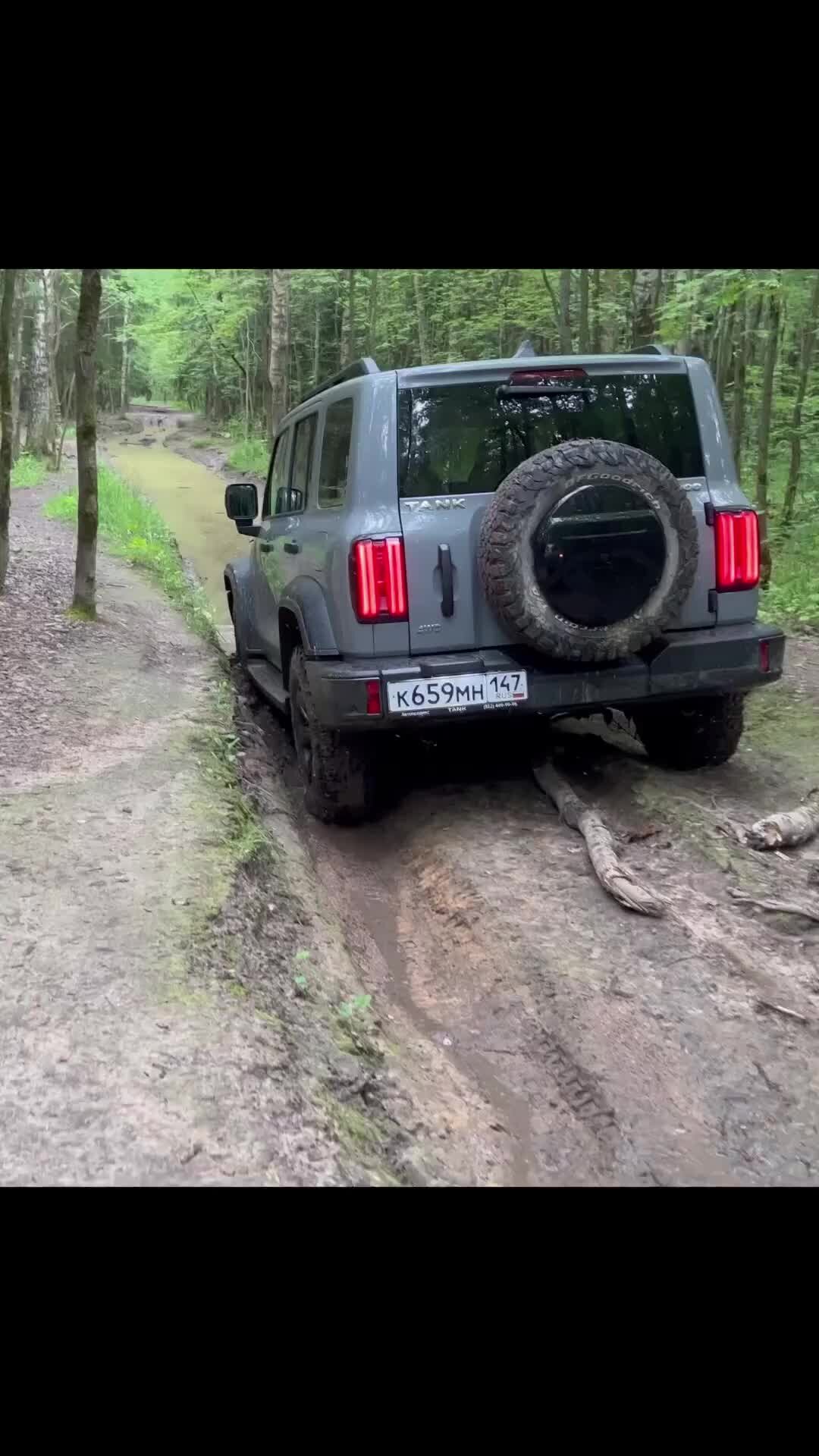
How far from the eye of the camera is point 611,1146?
9.89 ft

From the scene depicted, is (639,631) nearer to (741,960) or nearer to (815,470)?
(741,960)

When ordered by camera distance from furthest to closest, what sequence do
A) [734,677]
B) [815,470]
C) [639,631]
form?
[815,470] → [734,677] → [639,631]

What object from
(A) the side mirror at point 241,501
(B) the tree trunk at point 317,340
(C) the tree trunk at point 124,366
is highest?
(C) the tree trunk at point 124,366

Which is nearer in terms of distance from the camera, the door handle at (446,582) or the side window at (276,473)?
the door handle at (446,582)

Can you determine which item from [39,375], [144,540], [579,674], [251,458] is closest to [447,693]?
[579,674]

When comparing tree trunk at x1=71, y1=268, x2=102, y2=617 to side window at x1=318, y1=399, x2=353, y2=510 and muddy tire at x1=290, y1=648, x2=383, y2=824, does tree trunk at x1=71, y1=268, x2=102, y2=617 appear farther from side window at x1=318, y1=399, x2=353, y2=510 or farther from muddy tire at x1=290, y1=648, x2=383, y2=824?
muddy tire at x1=290, y1=648, x2=383, y2=824

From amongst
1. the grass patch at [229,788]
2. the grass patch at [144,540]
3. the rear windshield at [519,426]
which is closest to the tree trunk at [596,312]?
the grass patch at [144,540]

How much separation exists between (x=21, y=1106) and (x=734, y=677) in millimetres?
3622

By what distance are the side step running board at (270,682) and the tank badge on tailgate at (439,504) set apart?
62.8 inches

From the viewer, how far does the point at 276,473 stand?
7.20 metres

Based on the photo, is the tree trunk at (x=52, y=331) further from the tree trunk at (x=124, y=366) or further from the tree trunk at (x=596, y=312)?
the tree trunk at (x=124, y=366)

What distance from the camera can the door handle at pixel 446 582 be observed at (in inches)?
188

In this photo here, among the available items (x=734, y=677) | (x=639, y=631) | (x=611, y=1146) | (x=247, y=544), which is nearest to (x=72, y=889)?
(x=611, y=1146)

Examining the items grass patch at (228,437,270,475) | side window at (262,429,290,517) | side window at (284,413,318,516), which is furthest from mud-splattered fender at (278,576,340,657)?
grass patch at (228,437,270,475)
